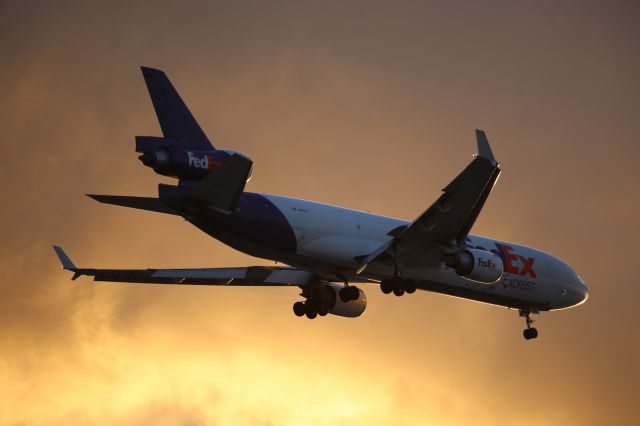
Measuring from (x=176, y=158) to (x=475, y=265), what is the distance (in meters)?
11.9

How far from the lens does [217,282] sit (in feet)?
138

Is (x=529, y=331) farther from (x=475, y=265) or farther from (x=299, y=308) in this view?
(x=299, y=308)

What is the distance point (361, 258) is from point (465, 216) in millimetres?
4007

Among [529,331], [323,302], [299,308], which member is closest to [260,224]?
[299,308]

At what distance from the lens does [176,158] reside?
33.1 m

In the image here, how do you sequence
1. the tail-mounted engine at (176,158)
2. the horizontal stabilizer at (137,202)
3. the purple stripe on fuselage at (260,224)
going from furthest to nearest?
1. the purple stripe on fuselage at (260,224)
2. the tail-mounted engine at (176,158)
3. the horizontal stabilizer at (137,202)

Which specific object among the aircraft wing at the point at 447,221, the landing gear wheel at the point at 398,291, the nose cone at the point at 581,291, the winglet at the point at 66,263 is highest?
the nose cone at the point at 581,291

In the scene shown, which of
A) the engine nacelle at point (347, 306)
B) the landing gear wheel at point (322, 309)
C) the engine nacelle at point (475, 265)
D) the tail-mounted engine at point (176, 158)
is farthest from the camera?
the engine nacelle at point (347, 306)

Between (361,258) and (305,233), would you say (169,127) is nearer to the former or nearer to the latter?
(305,233)

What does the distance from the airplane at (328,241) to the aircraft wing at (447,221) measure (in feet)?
0.12

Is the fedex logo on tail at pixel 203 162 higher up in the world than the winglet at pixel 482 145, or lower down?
lower down

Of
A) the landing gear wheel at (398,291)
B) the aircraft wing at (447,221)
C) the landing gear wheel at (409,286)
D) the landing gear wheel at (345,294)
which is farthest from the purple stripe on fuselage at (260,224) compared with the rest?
the landing gear wheel at (345,294)

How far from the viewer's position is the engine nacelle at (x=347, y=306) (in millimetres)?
42188

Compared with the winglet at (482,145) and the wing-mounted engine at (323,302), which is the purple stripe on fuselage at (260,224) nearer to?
the wing-mounted engine at (323,302)
